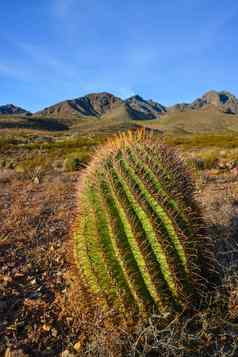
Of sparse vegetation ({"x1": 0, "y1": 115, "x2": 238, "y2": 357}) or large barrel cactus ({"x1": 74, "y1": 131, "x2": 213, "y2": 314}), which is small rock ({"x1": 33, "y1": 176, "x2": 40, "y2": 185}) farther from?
large barrel cactus ({"x1": 74, "y1": 131, "x2": 213, "y2": 314})

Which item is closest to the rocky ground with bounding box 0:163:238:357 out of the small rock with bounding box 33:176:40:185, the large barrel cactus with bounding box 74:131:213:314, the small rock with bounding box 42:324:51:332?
the small rock with bounding box 42:324:51:332

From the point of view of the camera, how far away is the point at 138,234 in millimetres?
2684

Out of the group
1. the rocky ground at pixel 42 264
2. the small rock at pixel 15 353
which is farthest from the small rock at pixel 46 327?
the small rock at pixel 15 353

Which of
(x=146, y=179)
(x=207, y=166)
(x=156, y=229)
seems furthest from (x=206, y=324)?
(x=207, y=166)

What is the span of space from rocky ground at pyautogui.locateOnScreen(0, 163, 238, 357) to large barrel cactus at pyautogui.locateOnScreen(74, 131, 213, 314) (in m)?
0.48

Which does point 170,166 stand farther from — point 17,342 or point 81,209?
point 17,342

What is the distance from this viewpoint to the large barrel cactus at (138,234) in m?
2.71

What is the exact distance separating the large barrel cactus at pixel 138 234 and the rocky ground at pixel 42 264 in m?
A: 0.48

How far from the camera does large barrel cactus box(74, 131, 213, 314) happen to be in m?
2.71

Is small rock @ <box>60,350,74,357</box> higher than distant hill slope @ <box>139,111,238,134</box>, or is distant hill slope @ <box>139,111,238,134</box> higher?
distant hill slope @ <box>139,111,238,134</box>

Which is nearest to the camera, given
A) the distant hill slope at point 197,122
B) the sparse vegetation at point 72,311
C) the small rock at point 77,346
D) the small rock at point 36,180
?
the sparse vegetation at point 72,311

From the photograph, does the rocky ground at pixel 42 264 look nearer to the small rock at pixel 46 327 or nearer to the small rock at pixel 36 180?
the small rock at pixel 46 327

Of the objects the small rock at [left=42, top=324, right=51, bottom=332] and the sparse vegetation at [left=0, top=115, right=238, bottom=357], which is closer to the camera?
the sparse vegetation at [left=0, top=115, right=238, bottom=357]

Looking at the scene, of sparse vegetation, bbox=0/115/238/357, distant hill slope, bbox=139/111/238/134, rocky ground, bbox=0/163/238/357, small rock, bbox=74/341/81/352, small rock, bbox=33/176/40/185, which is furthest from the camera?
distant hill slope, bbox=139/111/238/134
